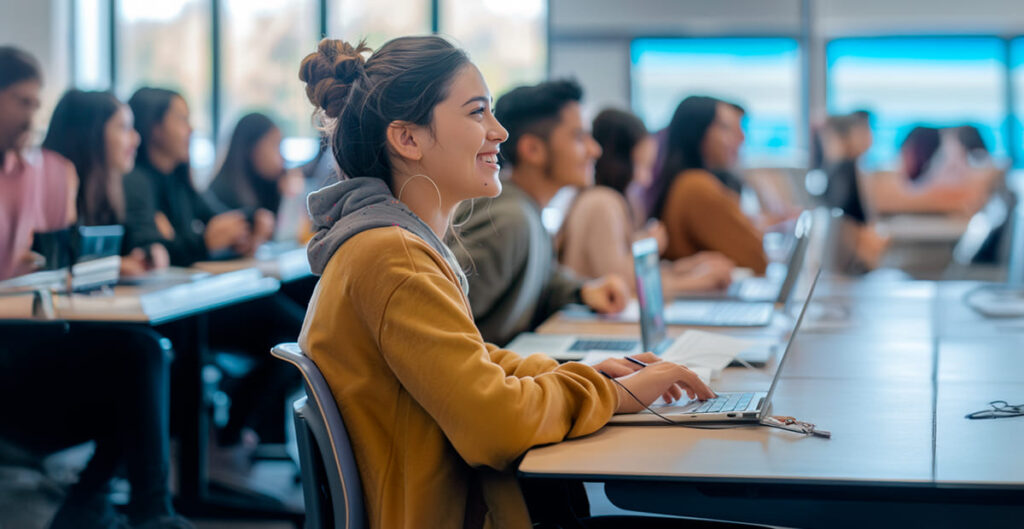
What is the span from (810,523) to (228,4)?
6.72m

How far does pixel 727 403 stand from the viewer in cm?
151

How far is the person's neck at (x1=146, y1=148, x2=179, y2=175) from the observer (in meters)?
3.73

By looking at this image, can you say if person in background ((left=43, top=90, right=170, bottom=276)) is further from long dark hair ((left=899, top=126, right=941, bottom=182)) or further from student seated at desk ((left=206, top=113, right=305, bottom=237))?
long dark hair ((left=899, top=126, right=941, bottom=182))

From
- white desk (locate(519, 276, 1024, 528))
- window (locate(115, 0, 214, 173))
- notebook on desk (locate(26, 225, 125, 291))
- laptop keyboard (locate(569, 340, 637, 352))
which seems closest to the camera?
white desk (locate(519, 276, 1024, 528))

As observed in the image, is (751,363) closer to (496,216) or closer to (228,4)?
(496,216)

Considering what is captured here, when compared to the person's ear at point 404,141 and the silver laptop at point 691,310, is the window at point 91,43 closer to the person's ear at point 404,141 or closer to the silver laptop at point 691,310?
the silver laptop at point 691,310

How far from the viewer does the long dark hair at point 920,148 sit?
6.75 meters

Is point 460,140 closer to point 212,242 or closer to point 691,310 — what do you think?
point 691,310

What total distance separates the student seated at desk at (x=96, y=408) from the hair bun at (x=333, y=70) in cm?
121

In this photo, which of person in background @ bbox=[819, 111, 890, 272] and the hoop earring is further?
person in background @ bbox=[819, 111, 890, 272]

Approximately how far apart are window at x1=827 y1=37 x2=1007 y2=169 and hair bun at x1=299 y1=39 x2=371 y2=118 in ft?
19.2

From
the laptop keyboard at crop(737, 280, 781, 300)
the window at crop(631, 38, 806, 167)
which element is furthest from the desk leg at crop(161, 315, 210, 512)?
the window at crop(631, 38, 806, 167)

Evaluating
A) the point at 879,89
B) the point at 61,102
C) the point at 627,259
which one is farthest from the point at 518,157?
the point at 879,89

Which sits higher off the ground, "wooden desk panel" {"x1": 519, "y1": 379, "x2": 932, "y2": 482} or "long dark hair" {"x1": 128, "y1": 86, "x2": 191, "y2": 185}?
"long dark hair" {"x1": 128, "y1": 86, "x2": 191, "y2": 185}
